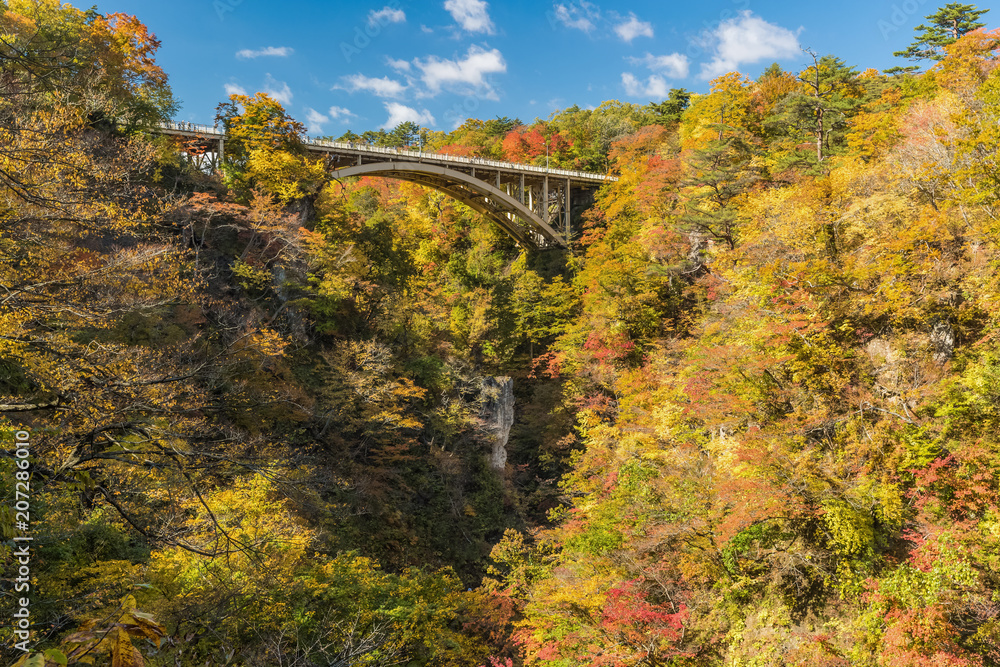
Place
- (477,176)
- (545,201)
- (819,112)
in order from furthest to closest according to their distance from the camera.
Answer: (477,176) → (545,201) → (819,112)

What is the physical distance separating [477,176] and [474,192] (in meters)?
1.57

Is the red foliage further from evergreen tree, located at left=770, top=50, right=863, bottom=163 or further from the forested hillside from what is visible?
evergreen tree, located at left=770, top=50, right=863, bottom=163

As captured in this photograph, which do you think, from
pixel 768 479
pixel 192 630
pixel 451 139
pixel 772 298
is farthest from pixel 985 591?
pixel 451 139

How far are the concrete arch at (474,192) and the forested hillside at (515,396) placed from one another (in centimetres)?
239

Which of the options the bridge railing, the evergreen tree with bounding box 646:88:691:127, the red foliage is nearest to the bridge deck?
the bridge railing

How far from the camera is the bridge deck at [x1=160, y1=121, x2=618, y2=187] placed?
19.2m

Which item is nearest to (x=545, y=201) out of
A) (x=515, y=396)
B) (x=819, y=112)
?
(x=515, y=396)

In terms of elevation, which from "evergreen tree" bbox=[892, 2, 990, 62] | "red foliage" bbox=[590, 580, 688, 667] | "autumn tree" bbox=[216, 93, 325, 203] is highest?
"evergreen tree" bbox=[892, 2, 990, 62]

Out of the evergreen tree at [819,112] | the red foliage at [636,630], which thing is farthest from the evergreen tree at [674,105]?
the red foliage at [636,630]

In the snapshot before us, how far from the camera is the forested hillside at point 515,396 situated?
5.96m

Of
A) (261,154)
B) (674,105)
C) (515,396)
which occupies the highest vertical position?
(674,105)

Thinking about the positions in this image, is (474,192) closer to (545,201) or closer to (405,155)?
(545,201)

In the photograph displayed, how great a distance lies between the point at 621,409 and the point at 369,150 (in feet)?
51.6

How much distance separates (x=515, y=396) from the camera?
82.4 feet
